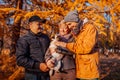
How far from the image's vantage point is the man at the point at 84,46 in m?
3.74

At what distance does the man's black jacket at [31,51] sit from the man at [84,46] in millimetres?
322

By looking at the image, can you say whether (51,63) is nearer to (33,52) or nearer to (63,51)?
(63,51)

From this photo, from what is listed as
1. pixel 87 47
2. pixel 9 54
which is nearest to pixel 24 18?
pixel 9 54

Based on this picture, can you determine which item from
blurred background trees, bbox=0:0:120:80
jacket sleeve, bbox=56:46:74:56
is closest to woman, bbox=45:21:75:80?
jacket sleeve, bbox=56:46:74:56

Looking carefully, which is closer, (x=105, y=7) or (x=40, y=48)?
(x=40, y=48)

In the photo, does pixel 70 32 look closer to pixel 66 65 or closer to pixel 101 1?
pixel 66 65

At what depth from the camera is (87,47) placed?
12.2 ft

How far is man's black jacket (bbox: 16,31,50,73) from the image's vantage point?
3.98 m

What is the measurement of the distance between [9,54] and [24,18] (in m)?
1.11

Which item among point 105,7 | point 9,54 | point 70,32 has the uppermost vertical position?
point 105,7

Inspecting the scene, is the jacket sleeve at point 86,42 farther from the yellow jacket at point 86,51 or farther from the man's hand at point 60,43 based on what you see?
the man's hand at point 60,43

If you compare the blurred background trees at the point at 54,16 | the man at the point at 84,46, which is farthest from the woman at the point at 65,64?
the blurred background trees at the point at 54,16

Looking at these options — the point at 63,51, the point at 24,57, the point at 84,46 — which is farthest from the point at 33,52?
the point at 84,46

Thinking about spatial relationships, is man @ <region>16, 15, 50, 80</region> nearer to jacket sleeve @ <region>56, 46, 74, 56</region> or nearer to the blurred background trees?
jacket sleeve @ <region>56, 46, 74, 56</region>
